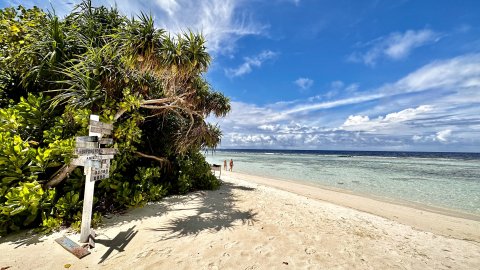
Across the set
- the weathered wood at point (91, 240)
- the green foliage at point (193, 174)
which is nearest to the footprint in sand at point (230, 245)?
the weathered wood at point (91, 240)

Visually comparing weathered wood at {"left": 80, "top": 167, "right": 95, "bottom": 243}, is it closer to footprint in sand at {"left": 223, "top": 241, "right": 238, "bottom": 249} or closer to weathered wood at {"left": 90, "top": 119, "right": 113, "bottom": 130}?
weathered wood at {"left": 90, "top": 119, "right": 113, "bottom": 130}

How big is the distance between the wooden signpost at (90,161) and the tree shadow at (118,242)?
0.30 meters

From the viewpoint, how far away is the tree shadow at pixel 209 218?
470cm

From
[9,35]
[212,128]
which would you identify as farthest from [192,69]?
[9,35]

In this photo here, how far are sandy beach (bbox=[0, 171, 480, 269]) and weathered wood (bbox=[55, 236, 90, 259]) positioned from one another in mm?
71

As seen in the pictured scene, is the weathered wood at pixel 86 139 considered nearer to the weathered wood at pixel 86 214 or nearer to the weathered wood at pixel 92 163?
the weathered wood at pixel 92 163

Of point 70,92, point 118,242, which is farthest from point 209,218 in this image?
point 70,92

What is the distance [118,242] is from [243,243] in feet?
7.55

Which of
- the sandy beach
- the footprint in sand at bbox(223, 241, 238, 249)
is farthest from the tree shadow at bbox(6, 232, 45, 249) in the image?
the footprint in sand at bbox(223, 241, 238, 249)

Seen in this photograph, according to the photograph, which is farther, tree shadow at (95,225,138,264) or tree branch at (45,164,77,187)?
tree branch at (45,164,77,187)

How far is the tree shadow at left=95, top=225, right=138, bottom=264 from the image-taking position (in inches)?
143

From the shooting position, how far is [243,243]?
4250 millimetres

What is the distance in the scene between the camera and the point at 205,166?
30.0ft

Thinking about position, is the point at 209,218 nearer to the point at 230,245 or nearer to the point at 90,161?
the point at 230,245
